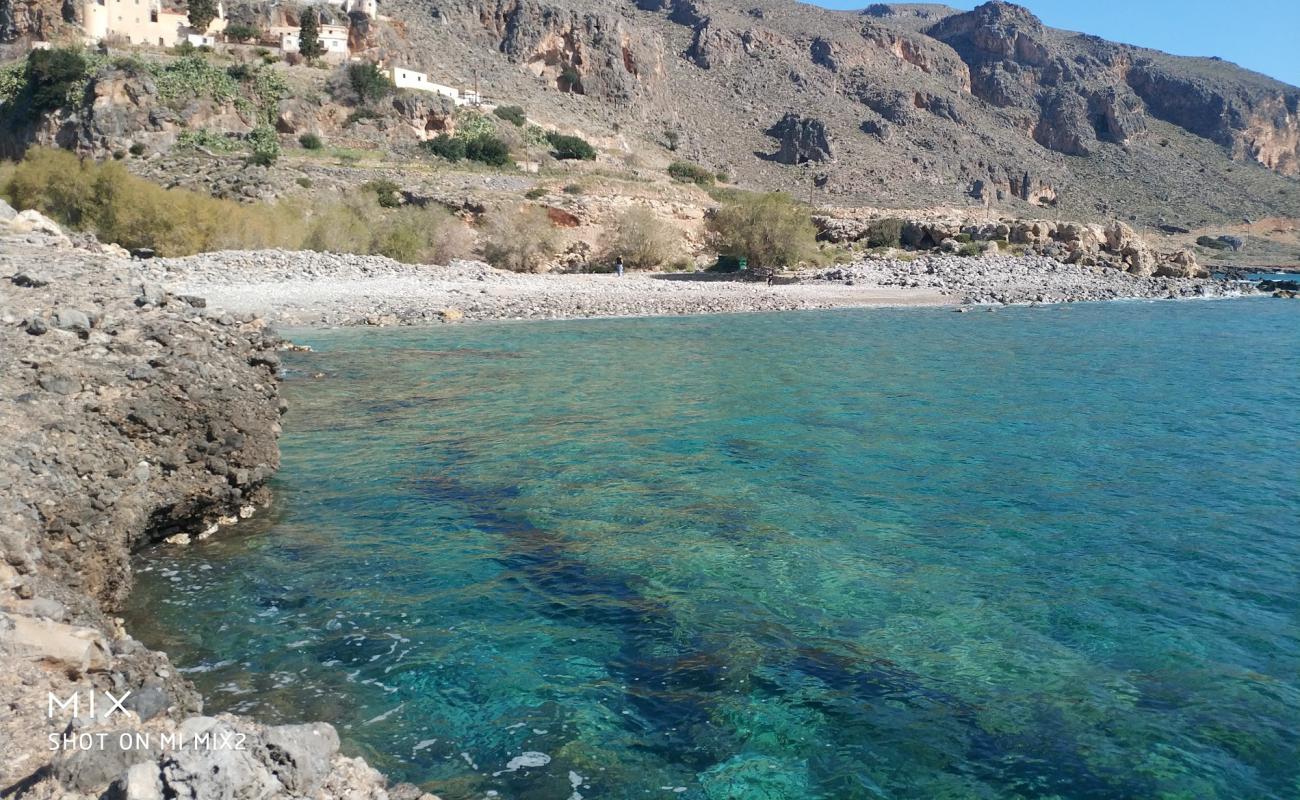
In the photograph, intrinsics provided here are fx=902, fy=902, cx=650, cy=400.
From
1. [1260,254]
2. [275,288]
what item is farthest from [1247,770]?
[1260,254]

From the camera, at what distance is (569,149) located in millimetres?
65625

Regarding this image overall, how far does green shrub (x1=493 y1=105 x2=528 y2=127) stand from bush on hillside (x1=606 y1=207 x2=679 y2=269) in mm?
28287

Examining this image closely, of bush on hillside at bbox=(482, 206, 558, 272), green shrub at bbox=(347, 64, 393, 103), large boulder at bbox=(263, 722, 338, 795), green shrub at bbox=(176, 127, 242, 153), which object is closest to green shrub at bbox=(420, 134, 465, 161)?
green shrub at bbox=(347, 64, 393, 103)

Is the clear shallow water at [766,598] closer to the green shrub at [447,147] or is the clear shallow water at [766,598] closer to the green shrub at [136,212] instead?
the green shrub at [136,212]

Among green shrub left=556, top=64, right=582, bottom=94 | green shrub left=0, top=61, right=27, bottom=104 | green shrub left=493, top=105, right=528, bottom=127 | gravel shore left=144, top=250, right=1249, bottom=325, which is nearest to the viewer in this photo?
gravel shore left=144, top=250, right=1249, bottom=325

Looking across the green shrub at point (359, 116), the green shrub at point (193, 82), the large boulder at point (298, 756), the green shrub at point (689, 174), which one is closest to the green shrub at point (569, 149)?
the green shrub at point (689, 174)

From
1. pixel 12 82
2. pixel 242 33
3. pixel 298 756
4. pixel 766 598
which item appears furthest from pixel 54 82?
pixel 298 756

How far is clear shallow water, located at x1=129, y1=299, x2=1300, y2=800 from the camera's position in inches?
199

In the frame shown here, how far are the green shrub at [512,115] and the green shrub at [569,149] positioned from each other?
2397 millimetres

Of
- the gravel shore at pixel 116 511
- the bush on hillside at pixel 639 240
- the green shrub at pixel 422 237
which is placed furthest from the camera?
the bush on hillside at pixel 639 240

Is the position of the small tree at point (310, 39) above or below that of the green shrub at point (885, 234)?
above

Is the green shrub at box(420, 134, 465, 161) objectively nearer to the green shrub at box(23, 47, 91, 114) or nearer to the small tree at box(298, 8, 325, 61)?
the small tree at box(298, 8, 325, 61)

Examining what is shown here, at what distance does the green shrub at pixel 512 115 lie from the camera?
66438mm

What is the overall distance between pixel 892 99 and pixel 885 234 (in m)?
66.2
